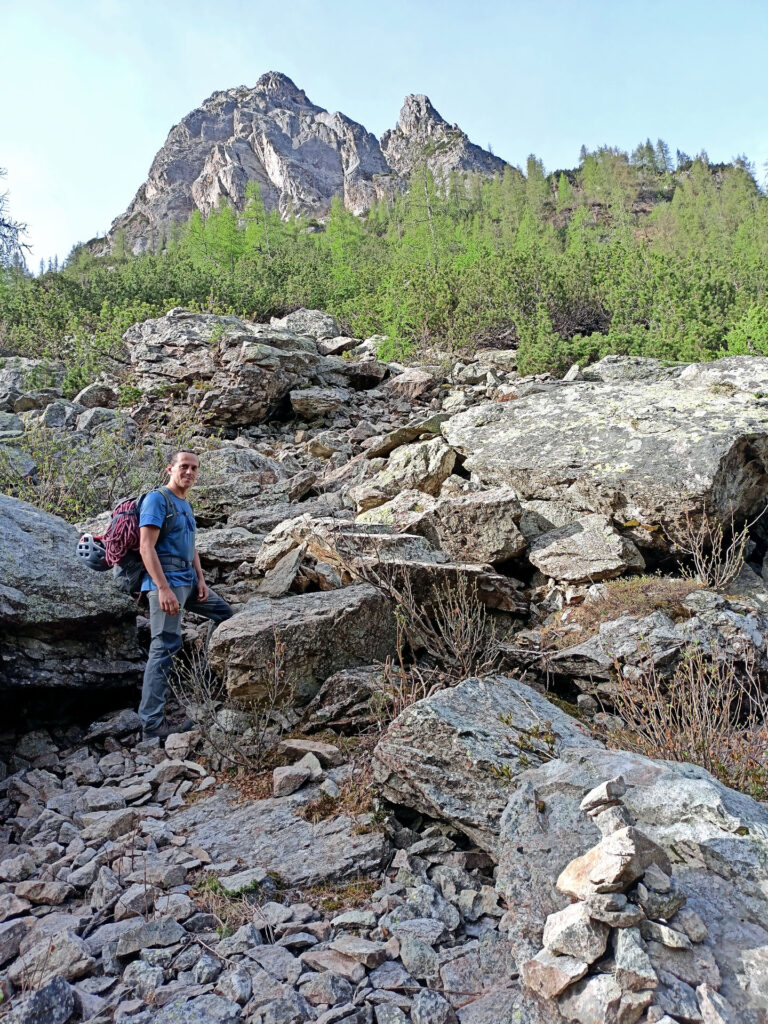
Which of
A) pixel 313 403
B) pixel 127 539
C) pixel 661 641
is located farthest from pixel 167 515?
pixel 313 403

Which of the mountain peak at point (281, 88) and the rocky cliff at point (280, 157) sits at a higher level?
the mountain peak at point (281, 88)

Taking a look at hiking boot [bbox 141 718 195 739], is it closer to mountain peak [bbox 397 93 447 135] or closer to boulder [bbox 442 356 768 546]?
boulder [bbox 442 356 768 546]

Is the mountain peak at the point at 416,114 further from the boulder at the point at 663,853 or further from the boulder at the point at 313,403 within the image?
the boulder at the point at 663,853

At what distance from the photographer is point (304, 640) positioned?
4520 millimetres

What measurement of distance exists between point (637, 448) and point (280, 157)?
114m

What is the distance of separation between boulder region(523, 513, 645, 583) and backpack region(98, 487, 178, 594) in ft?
11.2

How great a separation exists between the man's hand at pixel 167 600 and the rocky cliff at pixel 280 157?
322 feet

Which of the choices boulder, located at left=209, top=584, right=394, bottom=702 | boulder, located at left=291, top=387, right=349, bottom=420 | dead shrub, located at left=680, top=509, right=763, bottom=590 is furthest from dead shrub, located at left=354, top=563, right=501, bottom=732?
boulder, located at left=291, top=387, right=349, bottom=420

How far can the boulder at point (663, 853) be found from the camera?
177cm

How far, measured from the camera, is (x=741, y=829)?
2.25 metres

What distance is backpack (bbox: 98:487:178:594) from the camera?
16.3 feet

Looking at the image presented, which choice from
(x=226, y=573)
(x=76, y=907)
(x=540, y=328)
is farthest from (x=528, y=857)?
(x=540, y=328)

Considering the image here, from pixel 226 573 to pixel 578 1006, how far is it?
535 centimetres

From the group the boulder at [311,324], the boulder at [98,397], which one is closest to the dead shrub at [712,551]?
the boulder at [98,397]
